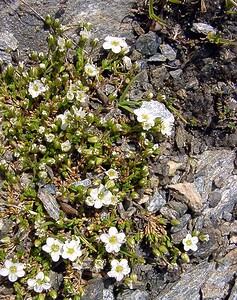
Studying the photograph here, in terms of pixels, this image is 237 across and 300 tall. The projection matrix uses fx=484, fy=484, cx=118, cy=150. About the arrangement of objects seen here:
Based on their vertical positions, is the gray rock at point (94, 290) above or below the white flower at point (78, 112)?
below

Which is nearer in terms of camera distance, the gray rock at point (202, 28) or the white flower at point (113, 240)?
the white flower at point (113, 240)

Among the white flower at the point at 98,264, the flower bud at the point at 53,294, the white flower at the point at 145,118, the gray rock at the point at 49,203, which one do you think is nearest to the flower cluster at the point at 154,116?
the white flower at the point at 145,118

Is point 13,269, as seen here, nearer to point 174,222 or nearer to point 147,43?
point 174,222

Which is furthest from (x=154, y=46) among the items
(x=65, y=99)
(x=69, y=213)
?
(x=69, y=213)

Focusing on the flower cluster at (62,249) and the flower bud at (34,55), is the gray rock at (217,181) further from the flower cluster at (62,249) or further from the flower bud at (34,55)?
the flower bud at (34,55)

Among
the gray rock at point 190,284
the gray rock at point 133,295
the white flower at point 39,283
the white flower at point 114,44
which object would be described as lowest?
the gray rock at point 190,284

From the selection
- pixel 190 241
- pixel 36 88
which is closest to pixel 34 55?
pixel 36 88

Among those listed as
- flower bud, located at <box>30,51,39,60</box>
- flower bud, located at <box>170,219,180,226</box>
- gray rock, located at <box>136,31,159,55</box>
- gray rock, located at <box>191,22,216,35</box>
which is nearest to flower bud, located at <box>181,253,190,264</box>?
flower bud, located at <box>170,219,180,226</box>
